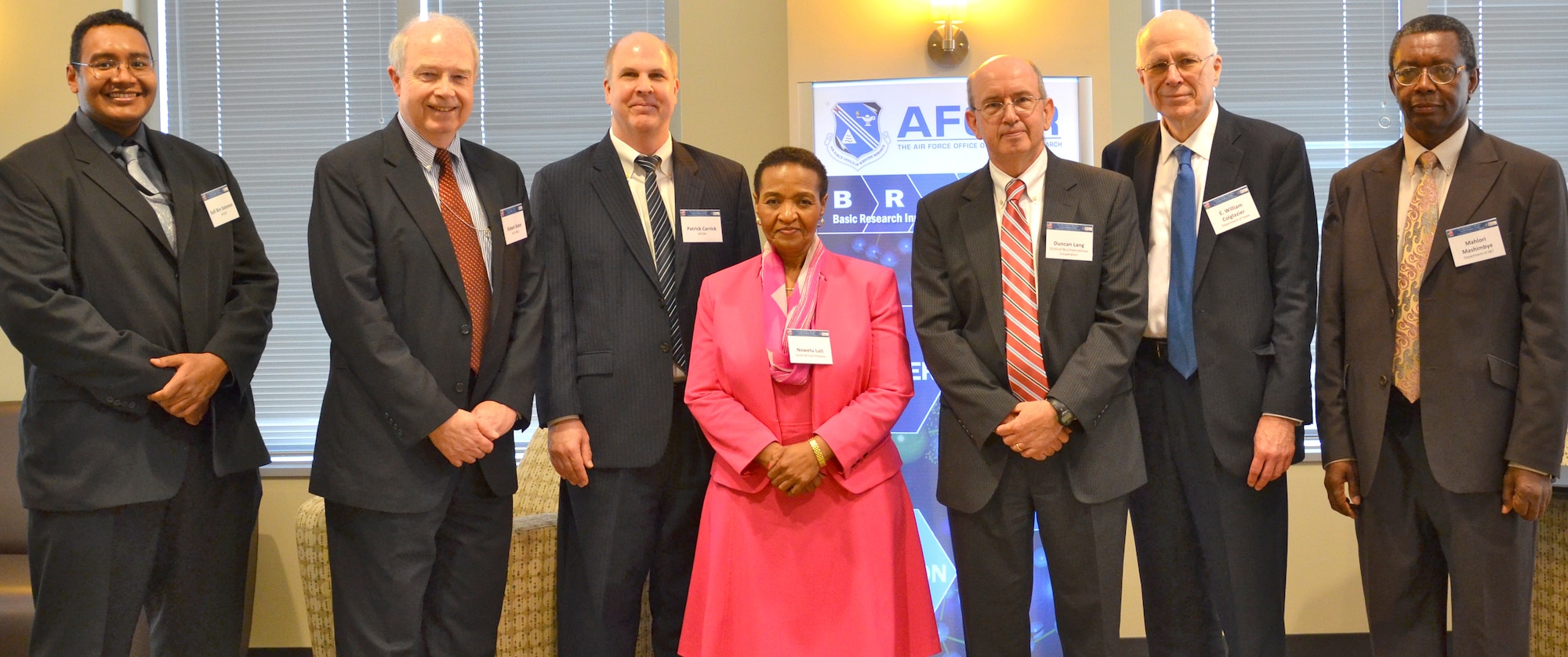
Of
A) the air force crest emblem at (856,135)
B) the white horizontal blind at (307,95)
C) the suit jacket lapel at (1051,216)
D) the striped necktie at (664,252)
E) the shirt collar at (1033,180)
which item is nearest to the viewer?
the suit jacket lapel at (1051,216)

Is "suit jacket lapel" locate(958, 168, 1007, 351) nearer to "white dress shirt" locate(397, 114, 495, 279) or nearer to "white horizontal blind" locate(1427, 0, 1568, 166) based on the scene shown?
"white dress shirt" locate(397, 114, 495, 279)

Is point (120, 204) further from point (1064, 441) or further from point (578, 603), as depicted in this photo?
point (1064, 441)

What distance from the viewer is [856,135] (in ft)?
12.5

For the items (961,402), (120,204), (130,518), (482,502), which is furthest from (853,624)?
→ (120,204)

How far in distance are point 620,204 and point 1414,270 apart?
2039 millimetres

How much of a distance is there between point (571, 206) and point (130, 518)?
133 centimetres

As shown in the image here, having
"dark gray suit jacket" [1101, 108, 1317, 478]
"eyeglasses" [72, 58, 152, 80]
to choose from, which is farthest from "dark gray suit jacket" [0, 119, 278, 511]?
"dark gray suit jacket" [1101, 108, 1317, 478]

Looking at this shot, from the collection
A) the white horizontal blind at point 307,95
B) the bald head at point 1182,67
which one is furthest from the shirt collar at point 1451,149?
the white horizontal blind at point 307,95

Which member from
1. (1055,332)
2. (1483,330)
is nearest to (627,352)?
(1055,332)

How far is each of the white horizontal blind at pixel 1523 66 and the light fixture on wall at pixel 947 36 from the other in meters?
2.24

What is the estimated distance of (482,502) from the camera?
2.63 m

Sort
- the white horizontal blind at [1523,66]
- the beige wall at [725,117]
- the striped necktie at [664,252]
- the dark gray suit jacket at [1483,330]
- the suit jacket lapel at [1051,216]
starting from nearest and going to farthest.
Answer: the dark gray suit jacket at [1483,330], the suit jacket lapel at [1051,216], the striped necktie at [664,252], the beige wall at [725,117], the white horizontal blind at [1523,66]

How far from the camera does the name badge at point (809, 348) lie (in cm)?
259

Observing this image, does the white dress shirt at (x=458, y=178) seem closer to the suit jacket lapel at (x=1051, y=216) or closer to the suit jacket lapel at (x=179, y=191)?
the suit jacket lapel at (x=179, y=191)
